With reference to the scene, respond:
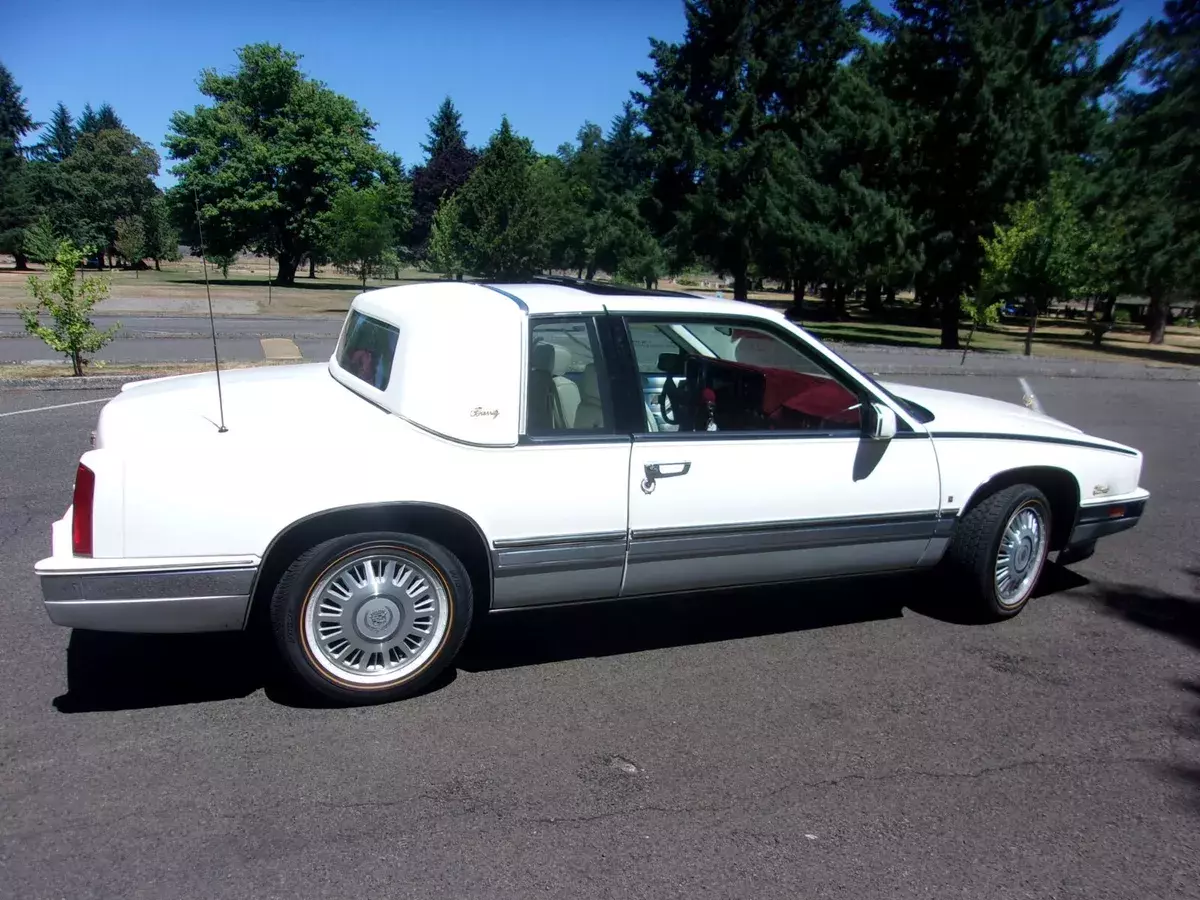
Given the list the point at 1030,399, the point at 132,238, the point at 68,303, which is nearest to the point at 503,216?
the point at 1030,399

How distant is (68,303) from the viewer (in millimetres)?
11875

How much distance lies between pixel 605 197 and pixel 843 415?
51.3 meters

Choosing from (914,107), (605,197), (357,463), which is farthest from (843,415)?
(605,197)

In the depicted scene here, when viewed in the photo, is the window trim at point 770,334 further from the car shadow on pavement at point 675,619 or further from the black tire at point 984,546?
the car shadow on pavement at point 675,619

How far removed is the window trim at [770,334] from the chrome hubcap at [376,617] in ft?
3.71

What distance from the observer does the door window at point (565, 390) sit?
4086 millimetres

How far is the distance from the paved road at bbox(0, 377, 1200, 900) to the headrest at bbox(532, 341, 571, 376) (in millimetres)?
1346

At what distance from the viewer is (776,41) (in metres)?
39.3

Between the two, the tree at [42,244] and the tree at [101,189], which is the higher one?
the tree at [101,189]

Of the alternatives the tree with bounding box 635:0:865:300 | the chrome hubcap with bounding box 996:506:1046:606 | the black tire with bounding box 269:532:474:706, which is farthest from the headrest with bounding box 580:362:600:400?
the tree with bounding box 635:0:865:300

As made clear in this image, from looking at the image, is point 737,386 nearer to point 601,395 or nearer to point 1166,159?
point 601,395

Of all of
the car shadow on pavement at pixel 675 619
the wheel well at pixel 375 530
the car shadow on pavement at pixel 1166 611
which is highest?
the wheel well at pixel 375 530

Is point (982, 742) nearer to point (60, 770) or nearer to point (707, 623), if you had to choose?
point (707, 623)

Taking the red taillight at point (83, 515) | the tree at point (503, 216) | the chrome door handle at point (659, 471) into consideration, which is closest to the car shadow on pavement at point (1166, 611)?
the chrome door handle at point (659, 471)
